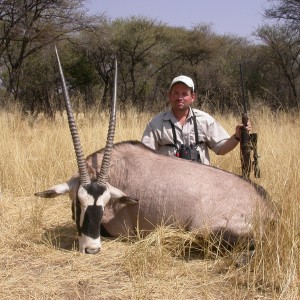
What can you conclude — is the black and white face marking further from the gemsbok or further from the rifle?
the rifle

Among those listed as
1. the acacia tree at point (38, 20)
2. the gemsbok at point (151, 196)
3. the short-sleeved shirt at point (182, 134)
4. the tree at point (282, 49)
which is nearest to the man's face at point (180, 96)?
the short-sleeved shirt at point (182, 134)

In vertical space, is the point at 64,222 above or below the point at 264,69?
below

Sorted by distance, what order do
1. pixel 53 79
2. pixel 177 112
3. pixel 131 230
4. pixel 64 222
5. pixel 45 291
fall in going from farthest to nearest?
pixel 53 79 → pixel 177 112 → pixel 64 222 → pixel 131 230 → pixel 45 291

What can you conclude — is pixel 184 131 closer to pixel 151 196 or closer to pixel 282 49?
pixel 151 196

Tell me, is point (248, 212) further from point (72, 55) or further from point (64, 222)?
point (72, 55)

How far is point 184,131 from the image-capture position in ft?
14.7

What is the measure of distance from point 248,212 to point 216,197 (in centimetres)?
24

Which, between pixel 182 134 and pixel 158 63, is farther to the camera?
pixel 158 63

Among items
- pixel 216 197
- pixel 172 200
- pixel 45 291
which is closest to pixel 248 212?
pixel 216 197

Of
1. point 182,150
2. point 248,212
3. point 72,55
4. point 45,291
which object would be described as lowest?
point 45,291

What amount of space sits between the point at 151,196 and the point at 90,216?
51 cm

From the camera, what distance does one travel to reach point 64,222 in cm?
405

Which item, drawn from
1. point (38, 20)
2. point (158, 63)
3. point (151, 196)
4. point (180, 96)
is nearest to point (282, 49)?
point (158, 63)

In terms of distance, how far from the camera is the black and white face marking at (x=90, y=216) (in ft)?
10.2
